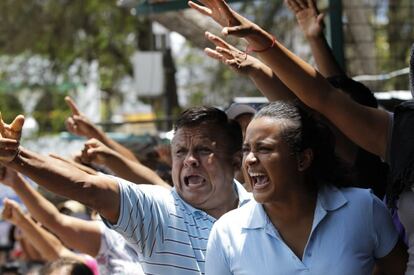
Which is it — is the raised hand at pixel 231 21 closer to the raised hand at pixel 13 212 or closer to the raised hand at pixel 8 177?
the raised hand at pixel 8 177

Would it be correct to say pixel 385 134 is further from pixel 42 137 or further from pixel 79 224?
pixel 42 137

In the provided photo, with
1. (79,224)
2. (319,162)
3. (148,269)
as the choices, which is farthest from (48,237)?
(319,162)

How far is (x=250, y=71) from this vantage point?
454 cm

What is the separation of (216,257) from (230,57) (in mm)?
969

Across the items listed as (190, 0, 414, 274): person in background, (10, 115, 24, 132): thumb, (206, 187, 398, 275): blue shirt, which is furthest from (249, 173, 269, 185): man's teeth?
(10, 115, 24, 132): thumb

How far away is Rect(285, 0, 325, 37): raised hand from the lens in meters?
4.97

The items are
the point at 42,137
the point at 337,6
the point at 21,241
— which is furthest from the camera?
the point at 42,137

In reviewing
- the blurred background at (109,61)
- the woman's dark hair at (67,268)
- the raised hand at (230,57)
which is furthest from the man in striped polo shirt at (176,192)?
the blurred background at (109,61)

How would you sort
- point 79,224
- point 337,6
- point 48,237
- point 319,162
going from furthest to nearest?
point 337,6 → point 48,237 → point 79,224 → point 319,162

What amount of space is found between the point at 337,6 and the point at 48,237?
249 centimetres

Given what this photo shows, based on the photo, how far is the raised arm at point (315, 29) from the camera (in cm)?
497

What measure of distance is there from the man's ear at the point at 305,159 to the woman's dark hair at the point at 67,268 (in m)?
1.88

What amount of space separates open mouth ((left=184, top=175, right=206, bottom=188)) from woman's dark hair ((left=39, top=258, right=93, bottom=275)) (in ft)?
4.15

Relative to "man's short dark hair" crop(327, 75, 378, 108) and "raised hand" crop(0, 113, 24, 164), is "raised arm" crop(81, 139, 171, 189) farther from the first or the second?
"raised hand" crop(0, 113, 24, 164)
